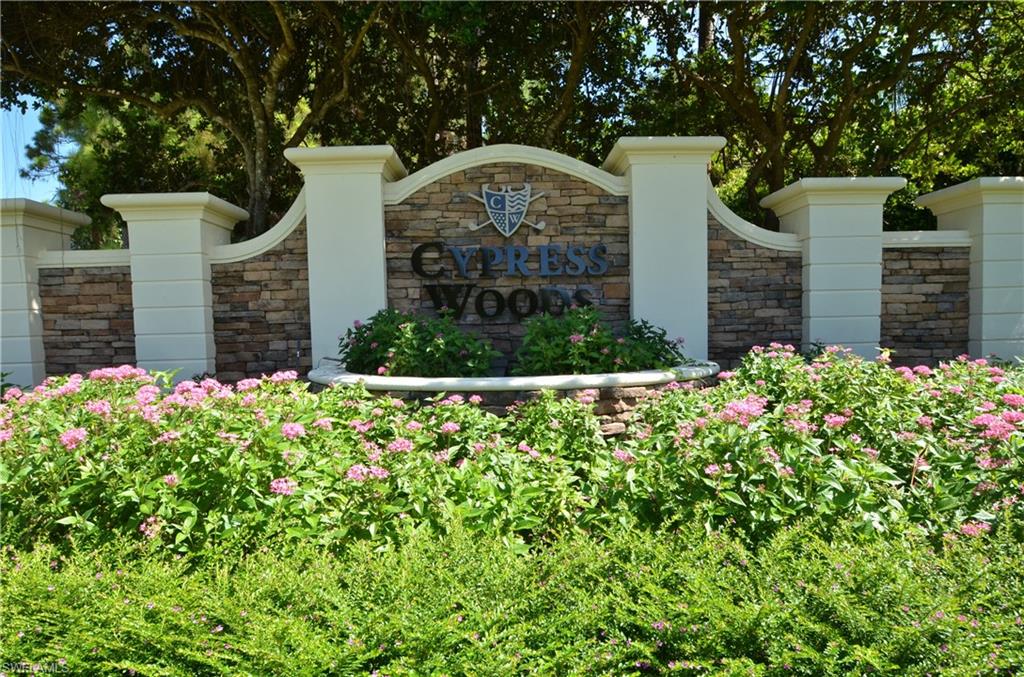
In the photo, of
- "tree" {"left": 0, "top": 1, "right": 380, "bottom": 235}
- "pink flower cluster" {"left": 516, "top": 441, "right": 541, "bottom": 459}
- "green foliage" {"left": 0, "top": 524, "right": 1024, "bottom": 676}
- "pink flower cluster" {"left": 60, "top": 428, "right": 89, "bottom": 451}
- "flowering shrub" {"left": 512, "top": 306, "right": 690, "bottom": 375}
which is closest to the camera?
"green foliage" {"left": 0, "top": 524, "right": 1024, "bottom": 676}

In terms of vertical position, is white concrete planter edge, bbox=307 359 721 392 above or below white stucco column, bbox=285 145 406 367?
below

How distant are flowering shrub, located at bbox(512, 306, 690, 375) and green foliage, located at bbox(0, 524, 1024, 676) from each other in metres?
3.05

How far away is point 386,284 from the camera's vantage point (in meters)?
7.43

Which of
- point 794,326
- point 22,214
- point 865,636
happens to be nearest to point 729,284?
point 794,326

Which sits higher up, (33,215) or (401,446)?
(33,215)

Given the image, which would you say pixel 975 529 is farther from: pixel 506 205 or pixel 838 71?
pixel 838 71

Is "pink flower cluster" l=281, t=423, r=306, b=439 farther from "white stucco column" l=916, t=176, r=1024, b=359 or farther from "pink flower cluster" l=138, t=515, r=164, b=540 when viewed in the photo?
"white stucco column" l=916, t=176, r=1024, b=359

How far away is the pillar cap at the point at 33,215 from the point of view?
7.32 meters

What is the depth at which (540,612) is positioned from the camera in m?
2.64

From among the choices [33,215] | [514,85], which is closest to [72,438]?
[33,215]

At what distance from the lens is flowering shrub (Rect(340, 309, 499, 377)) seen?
19.7 ft

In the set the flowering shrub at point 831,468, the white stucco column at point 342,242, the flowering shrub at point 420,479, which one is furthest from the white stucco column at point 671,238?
the flowering shrub at point 420,479

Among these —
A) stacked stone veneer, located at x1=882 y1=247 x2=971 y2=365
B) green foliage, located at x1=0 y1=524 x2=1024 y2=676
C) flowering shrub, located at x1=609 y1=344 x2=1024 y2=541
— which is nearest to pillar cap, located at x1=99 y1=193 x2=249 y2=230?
green foliage, located at x1=0 y1=524 x2=1024 y2=676

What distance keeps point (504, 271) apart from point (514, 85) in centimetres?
566
